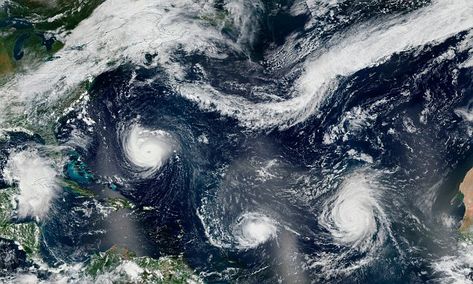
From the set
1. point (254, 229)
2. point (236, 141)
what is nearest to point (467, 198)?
point (254, 229)

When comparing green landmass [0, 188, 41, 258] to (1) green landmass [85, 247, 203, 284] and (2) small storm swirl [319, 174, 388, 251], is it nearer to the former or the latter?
(1) green landmass [85, 247, 203, 284]

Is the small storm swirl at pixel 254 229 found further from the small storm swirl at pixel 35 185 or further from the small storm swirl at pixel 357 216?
the small storm swirl at pixel 35 185

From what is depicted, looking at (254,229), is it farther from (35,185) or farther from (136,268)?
(35,185)

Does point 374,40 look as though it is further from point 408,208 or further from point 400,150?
point 408,208

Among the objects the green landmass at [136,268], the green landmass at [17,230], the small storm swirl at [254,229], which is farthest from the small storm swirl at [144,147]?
the green landmass at [17,230]

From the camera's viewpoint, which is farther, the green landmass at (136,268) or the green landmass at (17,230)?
the green landmass at (17,230)

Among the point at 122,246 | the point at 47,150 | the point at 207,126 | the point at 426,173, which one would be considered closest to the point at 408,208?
the point at 426,173

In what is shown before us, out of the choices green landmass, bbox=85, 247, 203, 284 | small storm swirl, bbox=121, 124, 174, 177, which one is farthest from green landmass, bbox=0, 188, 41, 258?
small storm swirl, bbox=121, 124, 174, 177
